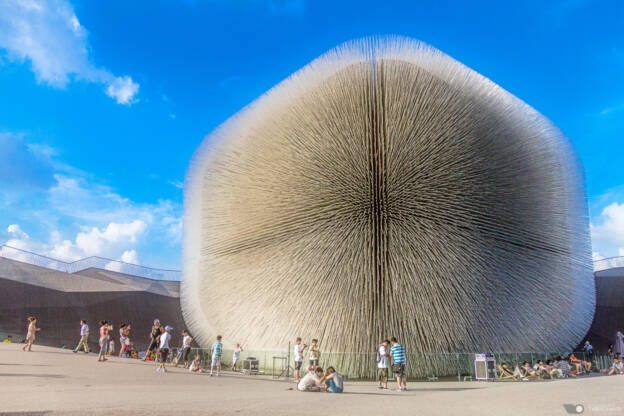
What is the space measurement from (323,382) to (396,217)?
19.5 feet

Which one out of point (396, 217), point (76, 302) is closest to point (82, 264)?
point (76, 302)

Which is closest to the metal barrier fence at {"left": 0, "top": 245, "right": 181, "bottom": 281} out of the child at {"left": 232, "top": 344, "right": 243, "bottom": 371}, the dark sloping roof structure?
the dark sloping roof structure

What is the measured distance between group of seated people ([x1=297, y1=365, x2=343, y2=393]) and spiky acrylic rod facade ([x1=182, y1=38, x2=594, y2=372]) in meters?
4.17

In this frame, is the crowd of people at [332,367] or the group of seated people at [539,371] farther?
the group of seated people at [539,371]

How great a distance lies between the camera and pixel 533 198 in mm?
14648

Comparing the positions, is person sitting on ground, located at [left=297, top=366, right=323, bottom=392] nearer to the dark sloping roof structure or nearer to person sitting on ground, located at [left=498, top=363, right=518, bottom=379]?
person sitting on ground, located at [left=498, top=363, right=518, bottom=379]

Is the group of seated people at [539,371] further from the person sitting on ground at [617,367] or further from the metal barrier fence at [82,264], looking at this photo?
the metal barrier fence at [82,264]

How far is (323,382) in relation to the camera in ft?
27.8

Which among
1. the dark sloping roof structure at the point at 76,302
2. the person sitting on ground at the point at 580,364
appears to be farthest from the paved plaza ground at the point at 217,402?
the dark sloping roof structure at the point at 76,302

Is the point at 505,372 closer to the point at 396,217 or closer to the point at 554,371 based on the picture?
the point at 554,371

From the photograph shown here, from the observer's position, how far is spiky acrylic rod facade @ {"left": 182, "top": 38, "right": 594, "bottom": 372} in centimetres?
1288

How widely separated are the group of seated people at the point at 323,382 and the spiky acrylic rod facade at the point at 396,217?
13.7ft

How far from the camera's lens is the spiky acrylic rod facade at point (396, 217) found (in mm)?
12875

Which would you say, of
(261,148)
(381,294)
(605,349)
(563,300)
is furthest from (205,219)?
(605,349)
